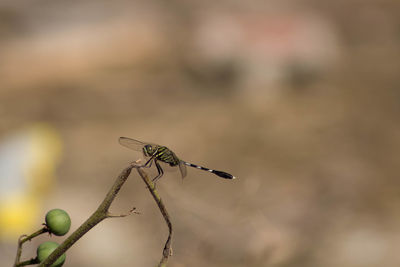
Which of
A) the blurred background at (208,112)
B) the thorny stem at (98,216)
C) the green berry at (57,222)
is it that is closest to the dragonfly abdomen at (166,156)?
the green berry at (57,222)

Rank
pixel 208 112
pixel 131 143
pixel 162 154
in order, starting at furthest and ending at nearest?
Answer: 1. pixel 208 112
2. pixel 131 143
3. pixel 162 154

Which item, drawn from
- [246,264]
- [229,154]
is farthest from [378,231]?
[246,264]

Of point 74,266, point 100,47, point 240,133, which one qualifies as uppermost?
point 100,47

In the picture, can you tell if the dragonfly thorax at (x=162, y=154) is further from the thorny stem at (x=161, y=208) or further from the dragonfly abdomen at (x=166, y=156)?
the thorny stem at (x=161, y=208)

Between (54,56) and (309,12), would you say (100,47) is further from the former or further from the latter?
(309,12)

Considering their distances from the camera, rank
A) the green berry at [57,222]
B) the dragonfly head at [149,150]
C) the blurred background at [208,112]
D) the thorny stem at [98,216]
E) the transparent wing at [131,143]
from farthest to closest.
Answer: the blurred background at [208,112], the transparent wing at [131,143], the dragonfly head at [149,150], the green berry at [57,222], the thorny stem at [98,216]

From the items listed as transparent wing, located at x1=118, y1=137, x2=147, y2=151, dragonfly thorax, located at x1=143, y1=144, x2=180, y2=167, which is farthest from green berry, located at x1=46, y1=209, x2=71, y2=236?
transparent wing, located at x1=118, y1=137, x2=147, y2=151

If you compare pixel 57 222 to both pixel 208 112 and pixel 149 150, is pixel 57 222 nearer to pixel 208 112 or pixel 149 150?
pixel 149 150

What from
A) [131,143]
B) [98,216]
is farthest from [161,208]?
[131,143]
